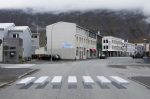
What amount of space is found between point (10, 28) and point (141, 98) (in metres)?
71.4

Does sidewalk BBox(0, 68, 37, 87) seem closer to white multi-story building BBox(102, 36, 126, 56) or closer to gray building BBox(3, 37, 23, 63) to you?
gray building BBox(3, 37, 23, 63)

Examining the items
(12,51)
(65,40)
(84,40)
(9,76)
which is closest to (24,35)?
(12,51)

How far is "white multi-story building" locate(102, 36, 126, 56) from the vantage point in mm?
170500

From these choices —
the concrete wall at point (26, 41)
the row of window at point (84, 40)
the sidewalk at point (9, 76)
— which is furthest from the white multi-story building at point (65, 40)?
the sidewalk at point (9, 76)

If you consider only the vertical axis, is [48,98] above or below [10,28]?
below

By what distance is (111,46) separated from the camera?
567ft

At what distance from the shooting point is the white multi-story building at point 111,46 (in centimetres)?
17050

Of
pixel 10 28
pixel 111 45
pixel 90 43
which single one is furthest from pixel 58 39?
pixel 111 45

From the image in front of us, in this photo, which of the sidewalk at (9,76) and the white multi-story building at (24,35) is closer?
the sidewalk at (9,76)

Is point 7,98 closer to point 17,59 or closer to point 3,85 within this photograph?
point 3,85

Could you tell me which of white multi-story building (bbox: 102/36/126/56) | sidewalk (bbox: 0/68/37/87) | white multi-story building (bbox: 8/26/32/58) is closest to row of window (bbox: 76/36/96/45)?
white multi-story building (bbox: 8/26/32/58)

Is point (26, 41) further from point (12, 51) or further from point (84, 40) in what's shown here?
point (84, 40)

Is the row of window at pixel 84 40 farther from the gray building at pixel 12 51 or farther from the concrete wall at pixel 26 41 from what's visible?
the gray building at pixel 12 51

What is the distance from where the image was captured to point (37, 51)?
102625mm
